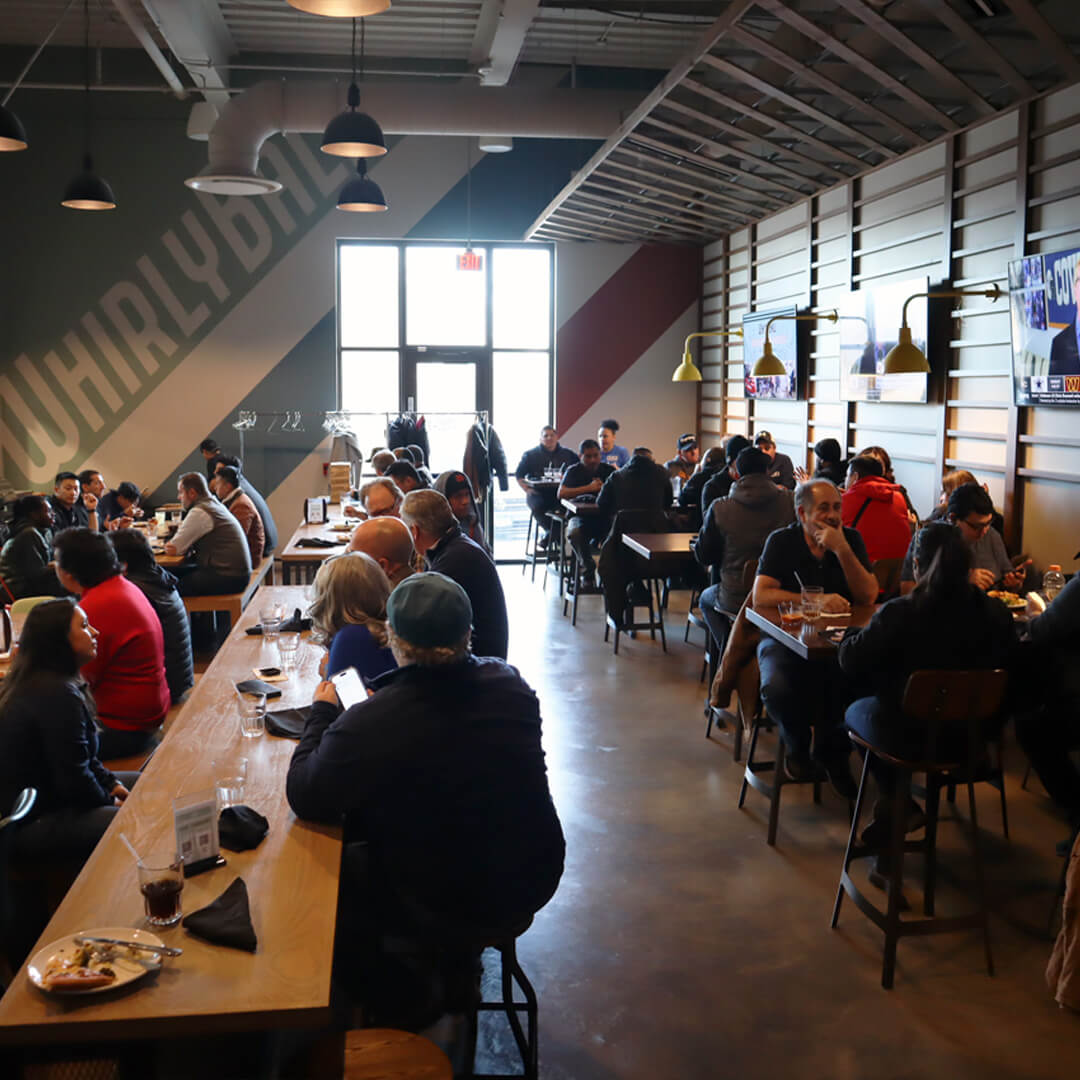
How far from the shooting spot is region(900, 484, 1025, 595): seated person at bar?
4.74 metres

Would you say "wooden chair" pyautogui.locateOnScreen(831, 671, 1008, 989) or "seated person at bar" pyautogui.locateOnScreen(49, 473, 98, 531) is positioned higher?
"seated person at bar" pyautogui.locateOnScreen(49, 473, 98, 531)

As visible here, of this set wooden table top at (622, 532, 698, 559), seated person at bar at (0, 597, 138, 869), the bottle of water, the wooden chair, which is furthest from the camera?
wooden table top at (622, 532, 698, 559)

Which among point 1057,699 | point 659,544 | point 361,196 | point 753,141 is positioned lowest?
point 1057,699

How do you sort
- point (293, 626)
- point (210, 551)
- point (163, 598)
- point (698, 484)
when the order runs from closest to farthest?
point (293, 626) → point (163, 598) → point (210, 551) → point (698, 484)

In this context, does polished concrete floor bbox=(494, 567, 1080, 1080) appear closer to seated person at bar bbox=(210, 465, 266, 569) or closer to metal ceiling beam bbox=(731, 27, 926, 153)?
seated person at bar bbox=(210, 465, 266, 569)

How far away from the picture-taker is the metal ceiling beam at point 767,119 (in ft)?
22.2

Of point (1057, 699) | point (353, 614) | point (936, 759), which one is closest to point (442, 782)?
point (353, 614)

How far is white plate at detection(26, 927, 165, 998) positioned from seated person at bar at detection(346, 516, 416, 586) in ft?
6.58

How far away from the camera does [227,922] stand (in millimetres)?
1956

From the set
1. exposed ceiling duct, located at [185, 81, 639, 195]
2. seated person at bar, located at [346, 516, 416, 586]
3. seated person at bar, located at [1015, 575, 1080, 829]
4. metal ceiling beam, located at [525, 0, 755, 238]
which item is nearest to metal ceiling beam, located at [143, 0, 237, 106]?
exposed ceiling duct, located at [185, 81, 639, 195]

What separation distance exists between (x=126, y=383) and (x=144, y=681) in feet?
28.7

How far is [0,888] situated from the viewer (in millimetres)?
2318

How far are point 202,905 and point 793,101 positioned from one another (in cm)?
626

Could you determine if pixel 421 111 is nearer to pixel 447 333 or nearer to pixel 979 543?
pixel 447 333
